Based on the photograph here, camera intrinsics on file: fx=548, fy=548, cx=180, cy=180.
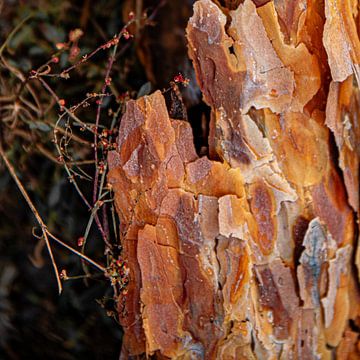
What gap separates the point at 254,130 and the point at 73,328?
54 centimetres

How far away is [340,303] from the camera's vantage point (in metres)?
0.59

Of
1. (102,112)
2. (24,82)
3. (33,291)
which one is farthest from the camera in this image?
(33,291)

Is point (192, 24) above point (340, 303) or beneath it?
above

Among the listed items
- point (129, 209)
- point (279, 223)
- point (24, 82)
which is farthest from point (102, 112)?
point (279, 223)

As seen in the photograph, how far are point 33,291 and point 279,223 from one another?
59 cm

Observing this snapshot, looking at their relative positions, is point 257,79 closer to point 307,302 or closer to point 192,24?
point 192,24

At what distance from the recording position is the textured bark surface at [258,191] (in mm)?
567

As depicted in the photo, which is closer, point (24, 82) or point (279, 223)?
point (279, 223)

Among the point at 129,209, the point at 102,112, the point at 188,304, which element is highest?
the point at 102,112

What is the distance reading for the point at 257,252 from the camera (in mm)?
586

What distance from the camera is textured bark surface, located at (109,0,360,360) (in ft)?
1.86

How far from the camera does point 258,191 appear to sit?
585mm

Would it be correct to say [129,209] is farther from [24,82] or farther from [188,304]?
[24,82]

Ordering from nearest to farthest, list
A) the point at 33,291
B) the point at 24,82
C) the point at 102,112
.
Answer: the point at 24,82 < the point at 102,112 < the point at 33,291
